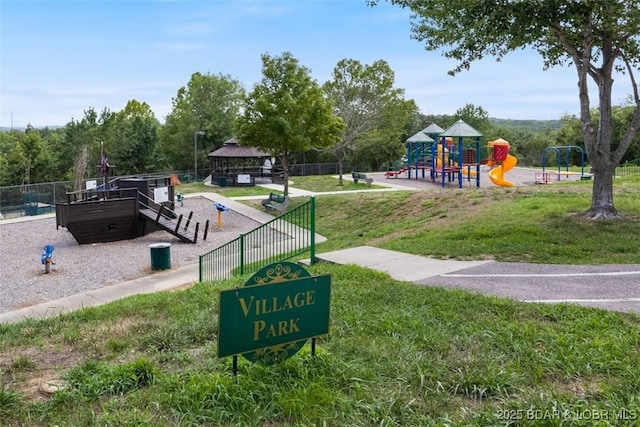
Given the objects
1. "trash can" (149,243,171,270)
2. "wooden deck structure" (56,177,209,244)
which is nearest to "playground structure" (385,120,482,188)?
"wooden deck structure" (56,177,209,244)

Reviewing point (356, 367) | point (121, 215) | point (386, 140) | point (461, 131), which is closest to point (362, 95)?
point (386, 140)

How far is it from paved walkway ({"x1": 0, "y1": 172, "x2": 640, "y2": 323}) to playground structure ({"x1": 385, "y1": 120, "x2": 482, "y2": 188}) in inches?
742

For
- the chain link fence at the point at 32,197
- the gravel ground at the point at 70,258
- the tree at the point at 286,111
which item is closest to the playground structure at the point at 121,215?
the gravel ground at the point at 70,258

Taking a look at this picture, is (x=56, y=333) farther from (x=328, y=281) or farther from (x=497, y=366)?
(x=497, y=366)

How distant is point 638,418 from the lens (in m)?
3.06

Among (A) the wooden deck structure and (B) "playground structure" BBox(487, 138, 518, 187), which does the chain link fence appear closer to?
(A) the wooden deck structure

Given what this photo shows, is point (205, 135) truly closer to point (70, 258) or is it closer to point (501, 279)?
point (70, 258)

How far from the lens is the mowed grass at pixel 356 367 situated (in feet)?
10.8

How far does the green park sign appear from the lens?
359 centimetres

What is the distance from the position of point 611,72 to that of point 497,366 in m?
10.3

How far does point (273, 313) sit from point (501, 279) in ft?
16.0

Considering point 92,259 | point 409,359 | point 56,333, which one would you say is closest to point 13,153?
point 92,259

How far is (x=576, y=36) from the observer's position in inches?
467

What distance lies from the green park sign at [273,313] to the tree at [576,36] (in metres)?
8.56
